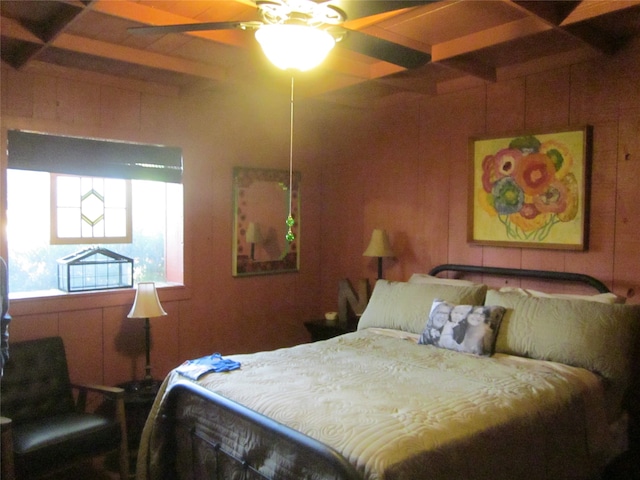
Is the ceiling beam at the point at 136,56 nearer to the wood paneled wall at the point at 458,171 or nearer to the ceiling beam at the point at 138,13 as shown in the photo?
the ceiling beam at the point at 138,13

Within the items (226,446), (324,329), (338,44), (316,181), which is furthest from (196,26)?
(316,181)

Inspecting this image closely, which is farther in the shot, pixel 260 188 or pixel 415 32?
pixel 260 188

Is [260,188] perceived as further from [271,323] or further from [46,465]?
[46,465]

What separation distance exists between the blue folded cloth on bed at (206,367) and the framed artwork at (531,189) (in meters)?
1.86

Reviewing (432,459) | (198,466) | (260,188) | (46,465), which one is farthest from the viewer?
(260,188)

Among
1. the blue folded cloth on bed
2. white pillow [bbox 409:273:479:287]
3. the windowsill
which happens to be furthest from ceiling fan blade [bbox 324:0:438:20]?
the windowsill

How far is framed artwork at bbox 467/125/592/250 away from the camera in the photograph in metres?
3.09

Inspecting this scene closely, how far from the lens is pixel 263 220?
423 cm

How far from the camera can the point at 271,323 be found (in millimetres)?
4301

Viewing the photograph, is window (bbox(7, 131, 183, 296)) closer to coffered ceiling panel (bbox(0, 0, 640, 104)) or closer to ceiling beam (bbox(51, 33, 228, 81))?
coffered ceiling panel (bbox(0, 0, 640, 104))

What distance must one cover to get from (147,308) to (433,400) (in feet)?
6.23

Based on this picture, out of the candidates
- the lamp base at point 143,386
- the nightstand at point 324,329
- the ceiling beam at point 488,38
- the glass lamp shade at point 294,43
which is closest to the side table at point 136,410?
the lamp base at point 143,386

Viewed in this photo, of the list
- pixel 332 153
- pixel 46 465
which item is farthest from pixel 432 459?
pixel 332 153

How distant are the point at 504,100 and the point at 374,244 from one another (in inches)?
52.1
